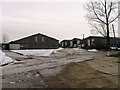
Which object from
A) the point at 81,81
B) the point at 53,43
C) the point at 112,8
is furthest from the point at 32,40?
the point at 81,81

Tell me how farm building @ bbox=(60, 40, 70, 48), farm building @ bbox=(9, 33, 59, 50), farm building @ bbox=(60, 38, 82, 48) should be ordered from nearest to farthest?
1. farm building @ bbox=(9, 33, 59, 50)
2. farm building @ bbox=(60, 38, 82, 48)
3. farm building @ bbox=(60, 40, 70, 48)

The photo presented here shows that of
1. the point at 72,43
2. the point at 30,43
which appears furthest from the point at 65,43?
the point at 30,43

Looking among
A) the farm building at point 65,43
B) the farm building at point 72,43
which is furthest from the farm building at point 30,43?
the farm building at point 65,43

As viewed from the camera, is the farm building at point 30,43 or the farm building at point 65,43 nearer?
the farm building at point 30,43

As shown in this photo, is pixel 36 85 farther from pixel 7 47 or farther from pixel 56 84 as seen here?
pixel 7 47

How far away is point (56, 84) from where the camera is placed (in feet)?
23.1

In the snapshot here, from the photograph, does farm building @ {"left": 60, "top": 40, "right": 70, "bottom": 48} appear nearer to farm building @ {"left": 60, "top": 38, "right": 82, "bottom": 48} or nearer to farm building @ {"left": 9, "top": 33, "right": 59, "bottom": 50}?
farm building @ {"left": 60, "top": 38, "right": 82, "bottom": 48}

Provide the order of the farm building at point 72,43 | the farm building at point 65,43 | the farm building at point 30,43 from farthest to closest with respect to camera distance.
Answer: the farm building at point 65,43, the farm building at point 72,43, the farm building at point 30,43

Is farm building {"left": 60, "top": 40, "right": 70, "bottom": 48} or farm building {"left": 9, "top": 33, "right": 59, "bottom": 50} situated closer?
farm building {"left": 9, "top": 33, "right": 59, "bottom": 50}

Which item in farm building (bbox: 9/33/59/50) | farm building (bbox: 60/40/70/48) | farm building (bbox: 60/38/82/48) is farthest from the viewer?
farm building (bbox: 60/40/70/48)

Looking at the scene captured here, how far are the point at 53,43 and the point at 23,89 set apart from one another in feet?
202

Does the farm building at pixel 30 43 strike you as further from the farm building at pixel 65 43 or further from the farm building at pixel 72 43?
the farm building at pixel 65 43

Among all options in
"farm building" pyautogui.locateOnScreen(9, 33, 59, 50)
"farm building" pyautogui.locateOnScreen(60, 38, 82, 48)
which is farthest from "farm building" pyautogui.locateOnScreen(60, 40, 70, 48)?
"farm building" pyautogui.locateOnScreen(9, 33, 59, 50)

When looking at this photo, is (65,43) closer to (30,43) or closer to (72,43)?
(72,43)
